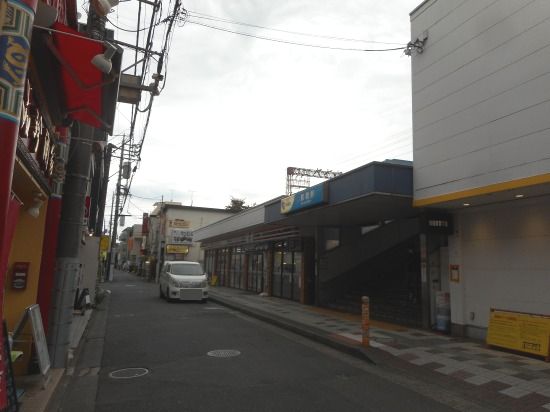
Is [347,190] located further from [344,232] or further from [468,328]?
[344,232]

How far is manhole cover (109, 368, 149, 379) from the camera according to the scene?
6988 mm

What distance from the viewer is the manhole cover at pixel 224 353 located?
8.47m

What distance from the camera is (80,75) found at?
17.8ft

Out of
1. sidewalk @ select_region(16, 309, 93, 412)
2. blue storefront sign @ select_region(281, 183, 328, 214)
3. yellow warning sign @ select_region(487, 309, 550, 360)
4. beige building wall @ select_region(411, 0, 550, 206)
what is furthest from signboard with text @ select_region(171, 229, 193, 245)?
yellow warning sign @ select_region(487, 309, 550, 360)

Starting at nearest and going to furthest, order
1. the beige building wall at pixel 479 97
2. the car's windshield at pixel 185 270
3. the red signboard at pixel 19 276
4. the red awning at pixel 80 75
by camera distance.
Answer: the red awning at pixel 80 75 < the red signboard at pixel 19 276 < the beige building wall at pixel 479 97 < the car's windshield at pixel 185 270

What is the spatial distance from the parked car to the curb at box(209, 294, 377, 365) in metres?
2.29

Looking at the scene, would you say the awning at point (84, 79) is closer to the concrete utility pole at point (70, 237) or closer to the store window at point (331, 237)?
the concrete utility pole at point (70, 237)

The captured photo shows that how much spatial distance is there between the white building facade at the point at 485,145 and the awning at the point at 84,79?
24.0ft

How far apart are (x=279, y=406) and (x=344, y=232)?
12.6m

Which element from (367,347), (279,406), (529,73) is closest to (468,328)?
(367,347)

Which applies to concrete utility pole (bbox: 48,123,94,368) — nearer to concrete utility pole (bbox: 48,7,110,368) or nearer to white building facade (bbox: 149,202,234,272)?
concrete utility pole (bbox: 48,7,110,368)

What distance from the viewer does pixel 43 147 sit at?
5883 millimetres

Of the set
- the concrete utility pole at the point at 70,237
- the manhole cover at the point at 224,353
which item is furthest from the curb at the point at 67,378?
the manhole cover at the point at 224,353

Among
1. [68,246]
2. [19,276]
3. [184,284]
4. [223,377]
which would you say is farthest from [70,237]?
[184,284]
